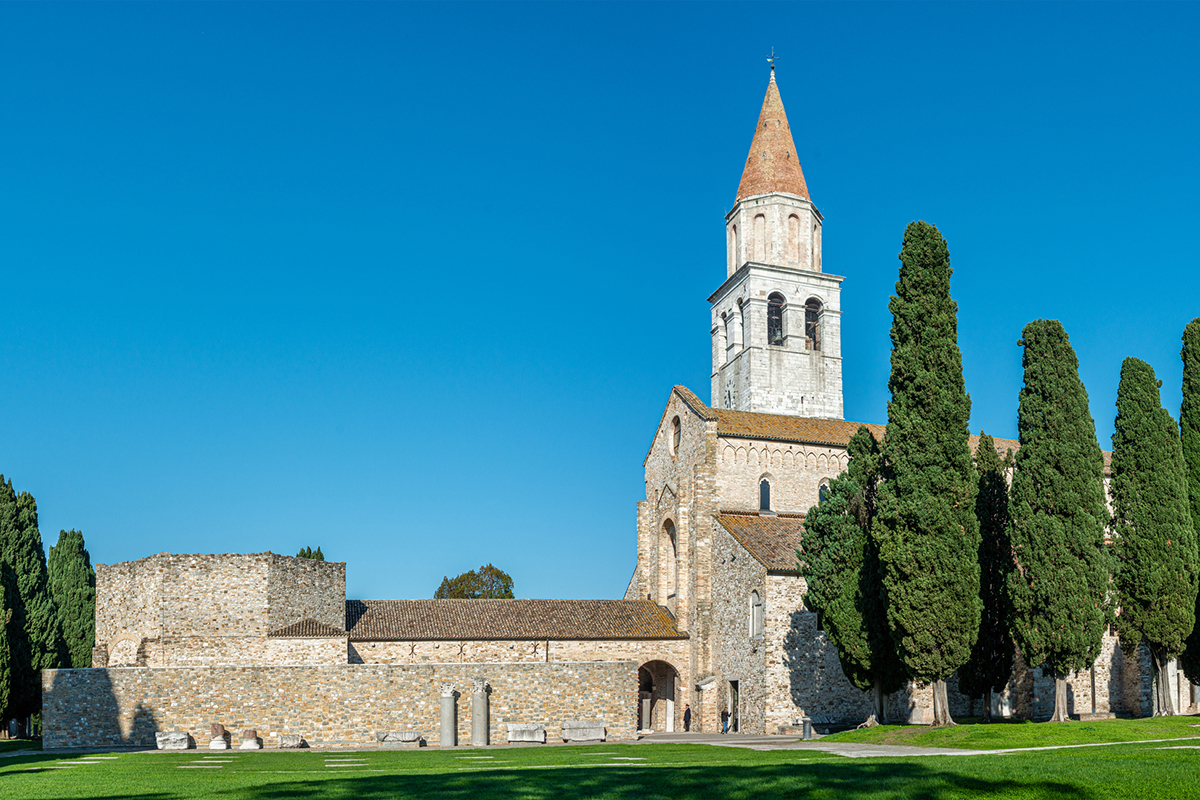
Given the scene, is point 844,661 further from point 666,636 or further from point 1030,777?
point 1030,777

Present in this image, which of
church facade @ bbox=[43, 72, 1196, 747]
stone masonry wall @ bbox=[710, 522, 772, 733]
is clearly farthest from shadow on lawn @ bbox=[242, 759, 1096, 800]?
stone masonry wall @ bbox=[710, 522, 772, 733]

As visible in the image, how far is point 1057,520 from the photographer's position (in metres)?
26.7

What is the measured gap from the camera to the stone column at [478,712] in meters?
31.9

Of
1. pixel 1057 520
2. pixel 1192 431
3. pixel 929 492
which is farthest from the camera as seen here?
pixel 1192 431

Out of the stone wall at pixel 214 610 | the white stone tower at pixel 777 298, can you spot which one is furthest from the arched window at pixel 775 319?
the stone wall at pixel 214 610

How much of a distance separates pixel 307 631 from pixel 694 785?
79.4 ft

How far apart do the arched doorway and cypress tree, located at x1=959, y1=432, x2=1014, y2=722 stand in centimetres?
1276

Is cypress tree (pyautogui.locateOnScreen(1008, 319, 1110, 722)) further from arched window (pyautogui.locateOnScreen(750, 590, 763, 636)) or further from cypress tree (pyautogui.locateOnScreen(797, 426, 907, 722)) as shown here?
arched window (pyautogui.locateOnScreen(750, 590, 763, 636))

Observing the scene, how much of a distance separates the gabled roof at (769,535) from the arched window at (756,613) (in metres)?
1.37

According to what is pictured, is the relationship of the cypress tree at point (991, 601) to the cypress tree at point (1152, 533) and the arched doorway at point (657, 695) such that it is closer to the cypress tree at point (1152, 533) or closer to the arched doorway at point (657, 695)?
the cypress tree at point (1152, 533)

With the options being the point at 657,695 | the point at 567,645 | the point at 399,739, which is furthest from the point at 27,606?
the point at 657,695

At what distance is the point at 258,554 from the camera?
115 feet

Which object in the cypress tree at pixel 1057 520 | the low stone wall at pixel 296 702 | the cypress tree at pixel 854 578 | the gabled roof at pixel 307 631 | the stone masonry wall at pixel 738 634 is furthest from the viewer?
the gabled roof at pixel 307 631

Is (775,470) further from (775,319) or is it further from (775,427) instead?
(775,319)
